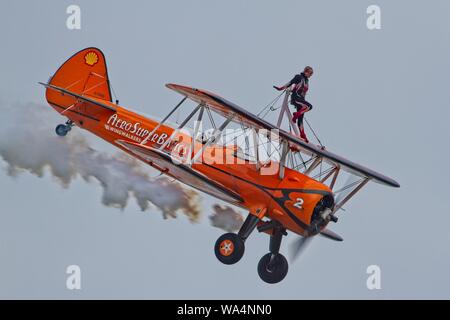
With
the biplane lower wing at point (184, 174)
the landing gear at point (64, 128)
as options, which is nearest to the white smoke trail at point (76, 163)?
the landing gear at point (64, 128)

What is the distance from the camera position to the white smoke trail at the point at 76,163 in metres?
26.9

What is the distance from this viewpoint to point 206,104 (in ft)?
82.0

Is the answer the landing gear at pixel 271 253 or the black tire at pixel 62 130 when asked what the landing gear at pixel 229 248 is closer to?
the landing gear at pixel 271 253

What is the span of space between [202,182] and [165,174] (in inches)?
62.8

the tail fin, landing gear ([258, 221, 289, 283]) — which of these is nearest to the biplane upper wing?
landing gear ([258, 221, 289, 283])

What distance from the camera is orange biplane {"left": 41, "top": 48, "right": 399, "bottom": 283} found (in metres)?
24.2

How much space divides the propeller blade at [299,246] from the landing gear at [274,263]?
482mm

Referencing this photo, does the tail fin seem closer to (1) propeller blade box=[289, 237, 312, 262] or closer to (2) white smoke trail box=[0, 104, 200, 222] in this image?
(2) white smoke trail box=[0, 104, 200, 222]

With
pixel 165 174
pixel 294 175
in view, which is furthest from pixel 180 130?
pixel 294 175

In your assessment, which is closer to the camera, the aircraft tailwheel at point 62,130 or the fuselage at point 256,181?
the fuselage at point 256,181

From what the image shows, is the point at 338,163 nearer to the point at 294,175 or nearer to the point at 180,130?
the point at 294,175

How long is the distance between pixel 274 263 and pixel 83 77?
667cm

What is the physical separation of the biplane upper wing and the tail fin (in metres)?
3.67

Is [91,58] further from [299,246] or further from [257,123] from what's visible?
[299,246]
